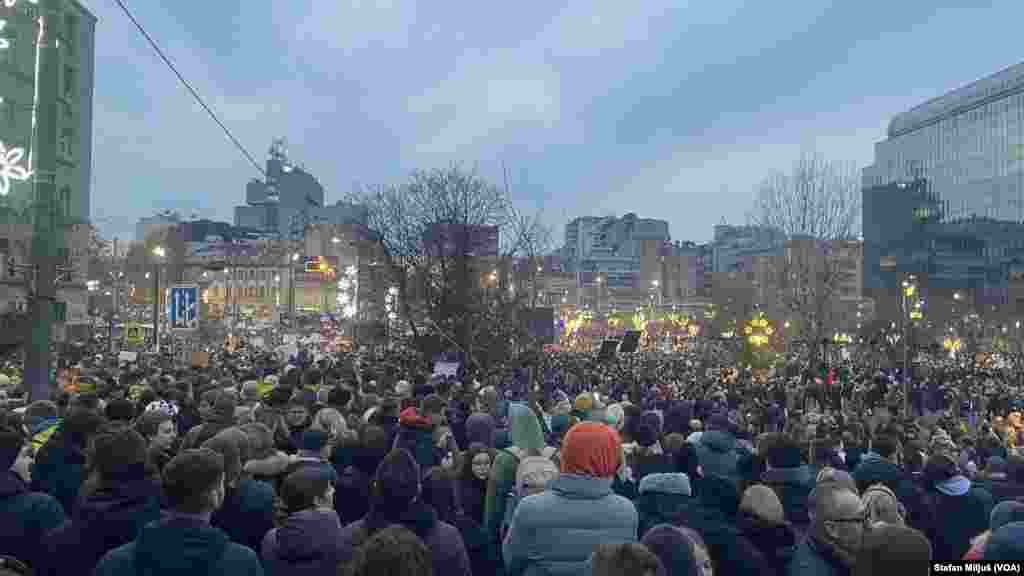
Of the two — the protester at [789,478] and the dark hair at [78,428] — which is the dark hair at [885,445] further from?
the dark hair at [78,428]

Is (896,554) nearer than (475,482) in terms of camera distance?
Yes

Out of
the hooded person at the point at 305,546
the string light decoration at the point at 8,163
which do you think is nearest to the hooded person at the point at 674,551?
the hooded person at the point at 305,546

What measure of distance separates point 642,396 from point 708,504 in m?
16.2

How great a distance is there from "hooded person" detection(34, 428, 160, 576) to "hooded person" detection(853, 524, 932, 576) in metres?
3.51

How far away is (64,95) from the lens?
41.0 meters

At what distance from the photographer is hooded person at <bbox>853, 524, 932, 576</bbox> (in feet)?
10.6

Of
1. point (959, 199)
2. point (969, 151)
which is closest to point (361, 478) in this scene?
point (969, 151)

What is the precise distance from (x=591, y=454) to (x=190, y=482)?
1935 mm

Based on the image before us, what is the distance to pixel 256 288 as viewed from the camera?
394 ft

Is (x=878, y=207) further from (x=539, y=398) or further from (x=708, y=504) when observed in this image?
(x=708, y=504)

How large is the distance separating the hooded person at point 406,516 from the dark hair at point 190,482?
84 cm

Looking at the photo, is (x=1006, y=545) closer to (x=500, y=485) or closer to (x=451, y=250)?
(x=500, y=485)

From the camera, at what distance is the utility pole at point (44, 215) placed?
32.5 ft

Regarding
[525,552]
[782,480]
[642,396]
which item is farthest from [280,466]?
[642,396]
